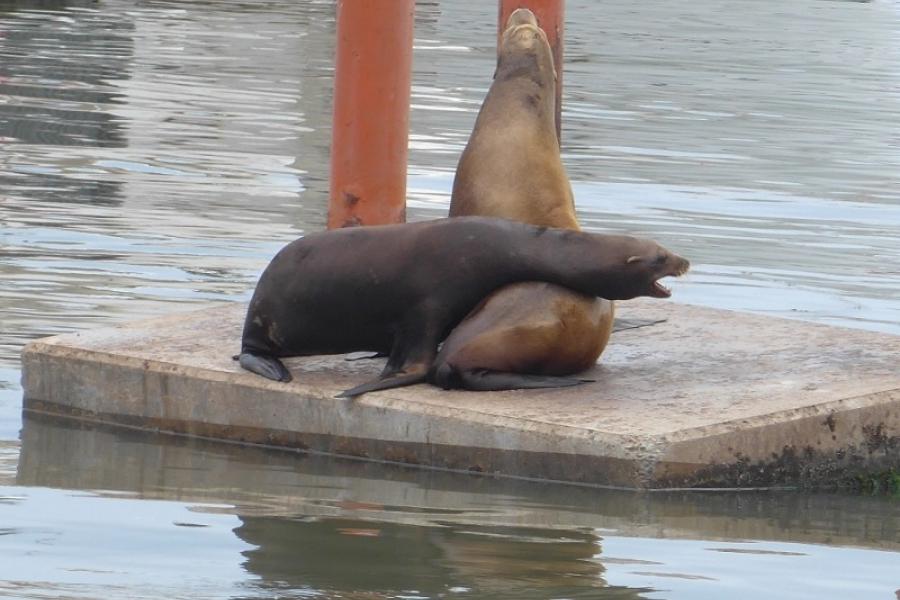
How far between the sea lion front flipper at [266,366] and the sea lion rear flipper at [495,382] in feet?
1.82

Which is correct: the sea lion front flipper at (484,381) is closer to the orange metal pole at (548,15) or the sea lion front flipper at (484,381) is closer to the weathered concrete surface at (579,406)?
the weathered concrete surface at (579,406)

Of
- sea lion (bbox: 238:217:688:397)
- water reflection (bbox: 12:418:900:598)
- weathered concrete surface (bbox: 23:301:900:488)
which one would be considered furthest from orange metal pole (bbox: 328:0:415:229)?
water reflection (bbox: 12:418:900:598)

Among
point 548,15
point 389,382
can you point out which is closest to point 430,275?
point 389,382

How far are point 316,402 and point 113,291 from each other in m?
2.61

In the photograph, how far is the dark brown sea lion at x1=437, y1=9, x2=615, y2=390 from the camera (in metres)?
6.26

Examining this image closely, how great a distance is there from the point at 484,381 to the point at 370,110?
180cm

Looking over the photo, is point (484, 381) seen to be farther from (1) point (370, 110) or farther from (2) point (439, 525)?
→ (1) point (370, 110)

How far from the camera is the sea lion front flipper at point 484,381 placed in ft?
20.4

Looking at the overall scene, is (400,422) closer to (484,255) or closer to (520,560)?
(484,255)

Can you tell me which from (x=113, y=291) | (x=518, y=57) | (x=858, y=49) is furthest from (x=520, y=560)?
(x=858, y=49)

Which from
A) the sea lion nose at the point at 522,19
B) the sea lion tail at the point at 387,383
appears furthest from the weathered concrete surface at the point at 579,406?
the sea lion nose at the point at 522,19

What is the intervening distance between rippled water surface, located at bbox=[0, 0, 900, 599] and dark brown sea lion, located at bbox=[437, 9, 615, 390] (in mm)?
524

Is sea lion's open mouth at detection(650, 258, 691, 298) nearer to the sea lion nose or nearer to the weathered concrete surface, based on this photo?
the weathered concrete surface

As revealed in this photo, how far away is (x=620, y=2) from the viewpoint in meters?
33.1
